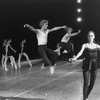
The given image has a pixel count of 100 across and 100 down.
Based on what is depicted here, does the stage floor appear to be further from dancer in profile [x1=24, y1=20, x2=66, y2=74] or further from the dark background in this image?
the dark background

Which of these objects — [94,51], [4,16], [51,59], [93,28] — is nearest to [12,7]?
[4,16]

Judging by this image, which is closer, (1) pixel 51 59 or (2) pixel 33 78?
(1) pixel 51 59

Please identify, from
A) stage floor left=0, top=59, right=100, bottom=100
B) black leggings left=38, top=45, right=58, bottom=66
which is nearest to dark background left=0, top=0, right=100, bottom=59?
stage floor left=0, top=59, right=100, bottom=100

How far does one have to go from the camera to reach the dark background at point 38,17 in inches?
898

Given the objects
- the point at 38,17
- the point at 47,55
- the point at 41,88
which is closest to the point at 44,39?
the point at 47,55

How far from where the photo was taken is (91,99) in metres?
8.59

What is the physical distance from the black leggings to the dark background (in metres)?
13.9

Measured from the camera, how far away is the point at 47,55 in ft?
29.9

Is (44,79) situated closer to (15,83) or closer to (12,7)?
(15,83)

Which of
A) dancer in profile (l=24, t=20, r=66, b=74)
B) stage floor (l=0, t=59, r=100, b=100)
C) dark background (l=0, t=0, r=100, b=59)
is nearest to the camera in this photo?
dancer in profile (l=24, t=20, r=66, b=74)

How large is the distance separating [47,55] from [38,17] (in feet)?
52.0

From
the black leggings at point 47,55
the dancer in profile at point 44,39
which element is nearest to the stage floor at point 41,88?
the black leggings at point 47,55

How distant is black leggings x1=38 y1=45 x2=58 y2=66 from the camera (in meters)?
8.43

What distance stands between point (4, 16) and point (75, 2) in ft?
22.5
